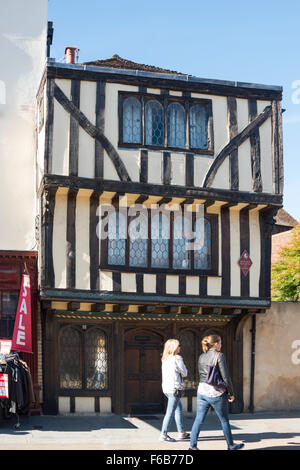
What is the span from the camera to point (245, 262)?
1738 cm

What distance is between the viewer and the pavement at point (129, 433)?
42.1 ft

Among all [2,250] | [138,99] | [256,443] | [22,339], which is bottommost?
[256,443]

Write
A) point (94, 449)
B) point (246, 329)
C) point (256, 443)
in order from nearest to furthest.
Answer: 1. point (94, 449)
2. point (256, 443)
3. point (246, 329)

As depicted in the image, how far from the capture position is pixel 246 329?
18.2 meters

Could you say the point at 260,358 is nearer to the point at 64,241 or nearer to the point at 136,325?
the point at 136,325

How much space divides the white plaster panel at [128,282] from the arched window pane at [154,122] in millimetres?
2849

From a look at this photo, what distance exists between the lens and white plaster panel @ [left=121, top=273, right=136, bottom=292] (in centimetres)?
1639

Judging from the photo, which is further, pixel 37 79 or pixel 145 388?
pixel 37 79

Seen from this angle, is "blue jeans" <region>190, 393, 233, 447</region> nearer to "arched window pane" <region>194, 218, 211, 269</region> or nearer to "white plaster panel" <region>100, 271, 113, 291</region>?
"white plaster panel" <region>100, 271, 113, 291</region>

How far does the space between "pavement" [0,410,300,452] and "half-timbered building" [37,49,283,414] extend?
0.76 metres

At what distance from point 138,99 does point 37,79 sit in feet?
9.58

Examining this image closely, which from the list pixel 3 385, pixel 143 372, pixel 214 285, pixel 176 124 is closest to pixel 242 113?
pixel 176 124
